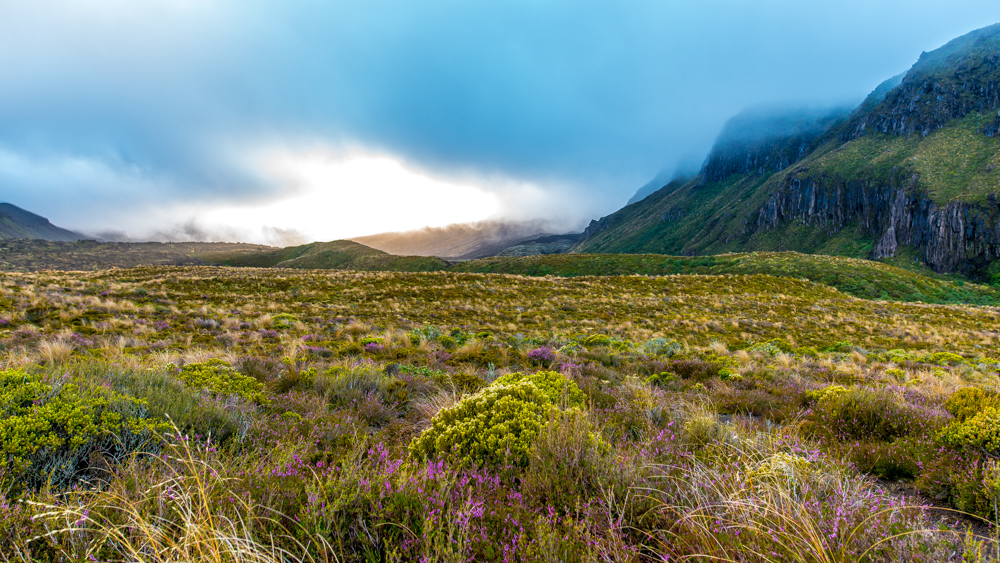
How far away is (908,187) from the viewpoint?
83.6m

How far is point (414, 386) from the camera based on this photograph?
21.5 ft

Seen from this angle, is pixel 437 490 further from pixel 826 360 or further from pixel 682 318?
pixel 682 318

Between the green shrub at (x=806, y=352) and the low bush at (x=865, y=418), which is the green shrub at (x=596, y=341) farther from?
the low bush at (x=865, y=418)

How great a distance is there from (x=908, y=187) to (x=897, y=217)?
6.69 m

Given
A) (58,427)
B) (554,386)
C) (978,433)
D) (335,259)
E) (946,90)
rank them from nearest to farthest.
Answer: (58,427), (978,433), (554,386), (946,90), (335,259)

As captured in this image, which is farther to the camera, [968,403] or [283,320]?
[283,320]

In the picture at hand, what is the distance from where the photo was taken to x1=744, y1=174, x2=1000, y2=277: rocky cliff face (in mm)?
66438

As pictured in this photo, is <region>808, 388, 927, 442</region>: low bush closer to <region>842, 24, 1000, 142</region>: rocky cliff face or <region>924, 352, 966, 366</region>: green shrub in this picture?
<region>924, 352, 966, 366</region>: green shrub

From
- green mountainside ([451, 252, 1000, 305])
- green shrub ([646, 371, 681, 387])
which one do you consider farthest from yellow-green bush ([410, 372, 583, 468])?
green mountainside ([451, 252, 1000, 305])

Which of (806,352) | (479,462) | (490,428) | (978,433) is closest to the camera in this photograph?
(479,462)

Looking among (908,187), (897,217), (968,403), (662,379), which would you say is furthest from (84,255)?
(908,187)

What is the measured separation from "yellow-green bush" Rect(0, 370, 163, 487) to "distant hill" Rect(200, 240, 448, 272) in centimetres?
6167

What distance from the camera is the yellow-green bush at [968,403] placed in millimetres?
4250

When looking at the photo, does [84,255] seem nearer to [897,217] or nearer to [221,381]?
[221,381]
